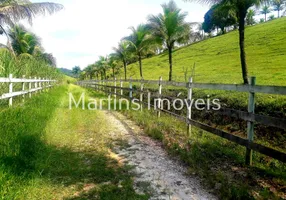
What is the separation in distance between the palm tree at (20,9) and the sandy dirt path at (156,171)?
9.83 m

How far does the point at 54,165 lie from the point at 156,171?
5.99ft

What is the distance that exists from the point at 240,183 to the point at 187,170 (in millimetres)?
981

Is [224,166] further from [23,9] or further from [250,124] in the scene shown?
[23,9]

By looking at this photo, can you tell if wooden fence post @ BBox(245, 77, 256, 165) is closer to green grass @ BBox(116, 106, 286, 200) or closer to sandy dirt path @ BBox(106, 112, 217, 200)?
green grass @ BBox(116, 106, 286, 200)

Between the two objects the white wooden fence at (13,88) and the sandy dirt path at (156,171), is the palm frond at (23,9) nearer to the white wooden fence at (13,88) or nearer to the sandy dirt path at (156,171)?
the white wooden fence at (13,88)

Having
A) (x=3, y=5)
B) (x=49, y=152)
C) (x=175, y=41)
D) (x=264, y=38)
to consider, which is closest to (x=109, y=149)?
(x=49, y=152)

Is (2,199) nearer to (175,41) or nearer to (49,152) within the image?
(49,152)

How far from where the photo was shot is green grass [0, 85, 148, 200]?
355cm

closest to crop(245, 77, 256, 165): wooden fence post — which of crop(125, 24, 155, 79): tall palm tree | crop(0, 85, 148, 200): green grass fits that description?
crop(0, 85, 148, 200): green grass

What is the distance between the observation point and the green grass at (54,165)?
A: 355cm

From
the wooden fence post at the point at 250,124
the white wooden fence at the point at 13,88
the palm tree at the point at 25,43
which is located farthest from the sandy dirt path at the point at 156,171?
the palm tree at the point at 25,43

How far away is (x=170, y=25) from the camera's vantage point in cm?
1945

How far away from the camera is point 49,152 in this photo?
5250mm

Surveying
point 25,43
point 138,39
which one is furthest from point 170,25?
point 25,43
